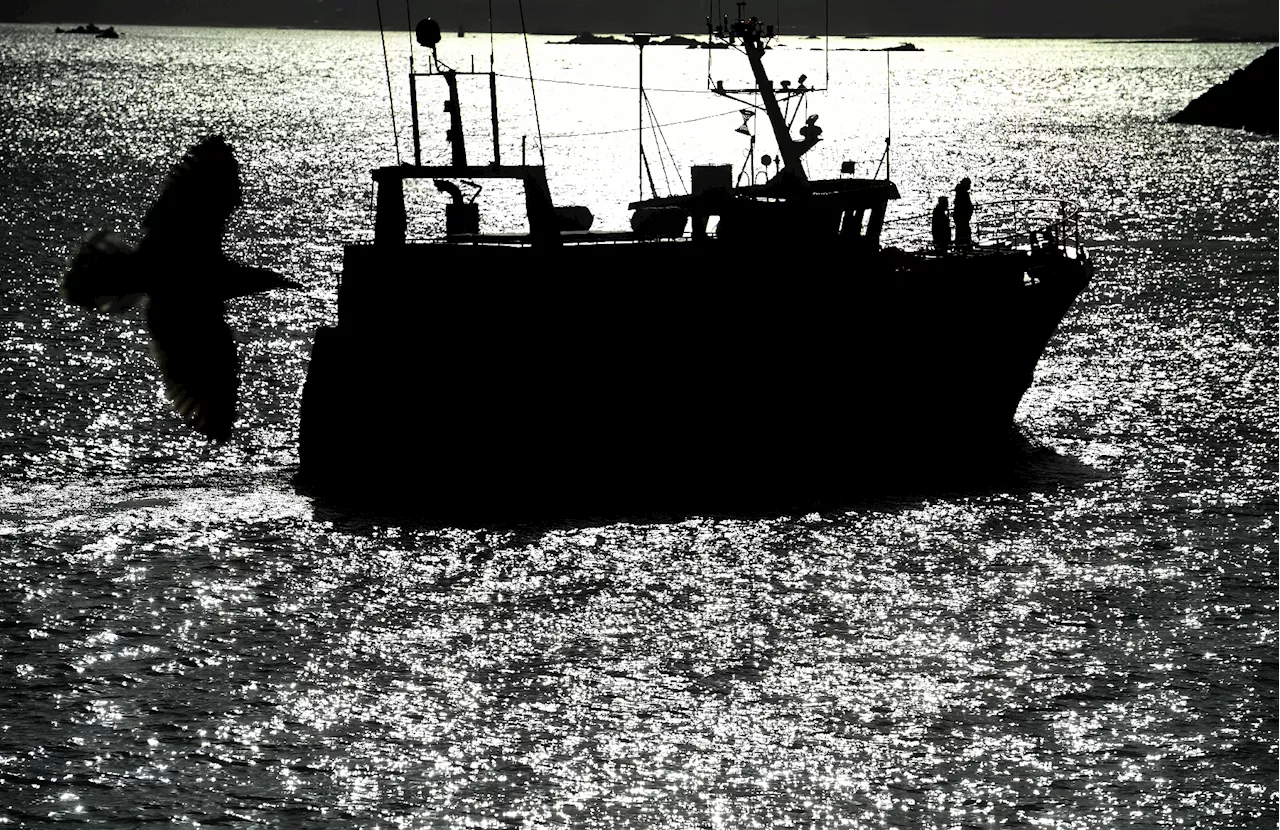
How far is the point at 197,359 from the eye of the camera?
653 centimetres

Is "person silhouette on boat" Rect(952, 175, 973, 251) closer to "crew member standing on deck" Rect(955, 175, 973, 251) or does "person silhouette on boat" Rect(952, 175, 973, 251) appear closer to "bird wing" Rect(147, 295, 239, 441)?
"crew member standing on deck" Rect(955, 175, 973, 251)

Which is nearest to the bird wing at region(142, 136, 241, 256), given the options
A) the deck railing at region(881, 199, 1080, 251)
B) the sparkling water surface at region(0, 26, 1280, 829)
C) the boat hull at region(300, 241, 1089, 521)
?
the sparkling water surface at region(0, 26, 1280, 829)

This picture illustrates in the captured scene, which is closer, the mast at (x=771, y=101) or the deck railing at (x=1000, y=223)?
the mast at (x=771, y=101)

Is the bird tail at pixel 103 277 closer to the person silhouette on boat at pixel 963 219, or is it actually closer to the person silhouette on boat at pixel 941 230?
the person silhouette on boat at pixel 941 230

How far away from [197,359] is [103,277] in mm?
961

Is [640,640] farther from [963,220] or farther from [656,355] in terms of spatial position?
[963,220]

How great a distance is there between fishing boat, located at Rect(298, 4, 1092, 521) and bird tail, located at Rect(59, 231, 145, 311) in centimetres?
3215

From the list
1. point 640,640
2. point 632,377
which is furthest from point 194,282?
point 632,377

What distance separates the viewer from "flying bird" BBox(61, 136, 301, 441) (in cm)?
609

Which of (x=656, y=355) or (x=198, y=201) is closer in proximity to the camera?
(x=198, y=201)

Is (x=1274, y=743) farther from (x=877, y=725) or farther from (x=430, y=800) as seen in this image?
(x=430, y=800)

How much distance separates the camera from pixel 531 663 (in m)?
29.2

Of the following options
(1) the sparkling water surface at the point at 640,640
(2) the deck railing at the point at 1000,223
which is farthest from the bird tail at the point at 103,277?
(2) the deck railing at the point at 1000,223

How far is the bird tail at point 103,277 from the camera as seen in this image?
5.29 meters
